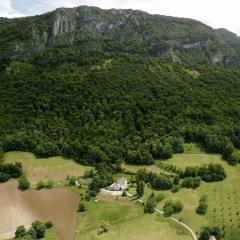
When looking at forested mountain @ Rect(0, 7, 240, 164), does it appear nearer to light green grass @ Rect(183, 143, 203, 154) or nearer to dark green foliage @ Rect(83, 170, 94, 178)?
light green grass @ Rect(183, 143, 203, 154)

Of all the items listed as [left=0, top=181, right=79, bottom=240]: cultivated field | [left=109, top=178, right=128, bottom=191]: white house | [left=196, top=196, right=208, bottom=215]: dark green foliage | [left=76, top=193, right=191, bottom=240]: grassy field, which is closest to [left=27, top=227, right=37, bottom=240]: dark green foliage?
[left=0, top=181, right=79, bottom=240]: cultivated field

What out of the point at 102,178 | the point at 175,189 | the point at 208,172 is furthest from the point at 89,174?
the point at 208,172

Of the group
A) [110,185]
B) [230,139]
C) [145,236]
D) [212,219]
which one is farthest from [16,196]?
[230,139]

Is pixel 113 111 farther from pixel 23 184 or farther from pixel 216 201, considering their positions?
pixel 216 201

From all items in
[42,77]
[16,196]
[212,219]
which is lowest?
[16,196]

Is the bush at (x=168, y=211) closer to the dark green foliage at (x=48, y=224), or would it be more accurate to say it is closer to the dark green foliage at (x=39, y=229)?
the dark green foliage at (x=48, y=224)

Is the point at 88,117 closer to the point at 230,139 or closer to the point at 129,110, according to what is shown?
the point at 129,110
